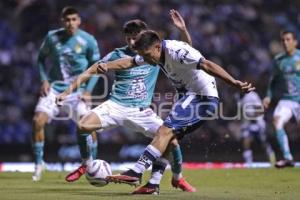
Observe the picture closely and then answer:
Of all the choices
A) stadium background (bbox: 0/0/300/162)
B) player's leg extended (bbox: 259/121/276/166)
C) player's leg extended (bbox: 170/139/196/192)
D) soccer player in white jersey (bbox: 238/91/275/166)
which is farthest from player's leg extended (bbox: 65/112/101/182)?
player's leg extended (bbox: 259/121/276/166)

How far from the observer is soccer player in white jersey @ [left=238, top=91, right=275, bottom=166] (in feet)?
61.5

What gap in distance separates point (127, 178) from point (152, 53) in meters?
1.45

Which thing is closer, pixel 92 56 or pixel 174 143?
pixel 174 143

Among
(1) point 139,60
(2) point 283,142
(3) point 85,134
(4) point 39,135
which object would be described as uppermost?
(1) point 139,60

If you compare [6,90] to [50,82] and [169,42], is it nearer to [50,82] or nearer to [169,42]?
[50,82]

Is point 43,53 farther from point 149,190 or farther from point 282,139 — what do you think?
point 282,139

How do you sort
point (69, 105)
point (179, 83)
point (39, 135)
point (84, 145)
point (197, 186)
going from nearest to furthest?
point (179, 83), point (197, 186), point (84, 145), point (39, 135), point (69, 105)

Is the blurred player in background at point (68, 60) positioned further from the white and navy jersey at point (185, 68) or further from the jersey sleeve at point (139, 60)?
the white and navy jersey at point (185, 68)

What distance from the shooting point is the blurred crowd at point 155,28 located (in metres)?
19.2

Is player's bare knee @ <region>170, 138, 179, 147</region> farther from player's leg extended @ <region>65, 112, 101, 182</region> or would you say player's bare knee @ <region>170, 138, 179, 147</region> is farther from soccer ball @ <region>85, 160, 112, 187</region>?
player's leg extended @ <region>65, 112, 101, 182</region>

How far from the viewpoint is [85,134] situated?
11445 mm

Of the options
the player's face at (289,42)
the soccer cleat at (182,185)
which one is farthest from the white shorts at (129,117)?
the player's face at (289,42)

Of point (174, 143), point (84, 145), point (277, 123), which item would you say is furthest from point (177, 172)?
point (277, 123)

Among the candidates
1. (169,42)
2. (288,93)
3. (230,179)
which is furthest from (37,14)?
(169,42)
